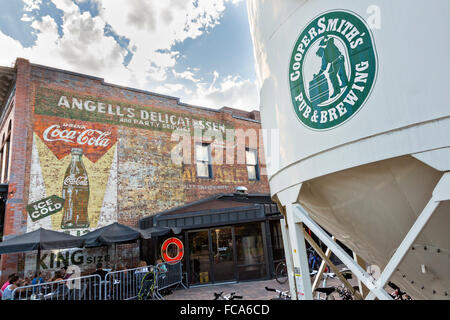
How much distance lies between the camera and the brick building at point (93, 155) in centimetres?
1096

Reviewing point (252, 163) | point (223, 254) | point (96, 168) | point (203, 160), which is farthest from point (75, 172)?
point (252, 163)

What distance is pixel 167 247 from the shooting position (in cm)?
1260

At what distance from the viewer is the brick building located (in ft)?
36.0

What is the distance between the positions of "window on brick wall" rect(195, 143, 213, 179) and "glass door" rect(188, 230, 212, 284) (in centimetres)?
357

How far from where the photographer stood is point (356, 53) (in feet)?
9.69

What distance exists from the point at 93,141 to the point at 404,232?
12.1 metres

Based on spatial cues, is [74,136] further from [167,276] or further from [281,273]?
[281,273]

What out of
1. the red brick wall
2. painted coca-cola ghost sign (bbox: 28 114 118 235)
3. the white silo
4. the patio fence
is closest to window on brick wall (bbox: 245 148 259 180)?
the patio fence

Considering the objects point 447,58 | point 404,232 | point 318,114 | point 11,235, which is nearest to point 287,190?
point 318,114

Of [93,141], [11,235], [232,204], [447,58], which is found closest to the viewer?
[447,58]

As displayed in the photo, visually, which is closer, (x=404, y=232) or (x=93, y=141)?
(x=404, y=232)

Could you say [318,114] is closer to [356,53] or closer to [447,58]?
[356,53]

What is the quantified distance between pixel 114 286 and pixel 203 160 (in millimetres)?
7845

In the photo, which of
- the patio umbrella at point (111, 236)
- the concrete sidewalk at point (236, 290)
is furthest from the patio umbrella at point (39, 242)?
the concrete sidewalk at point (236, 290)
